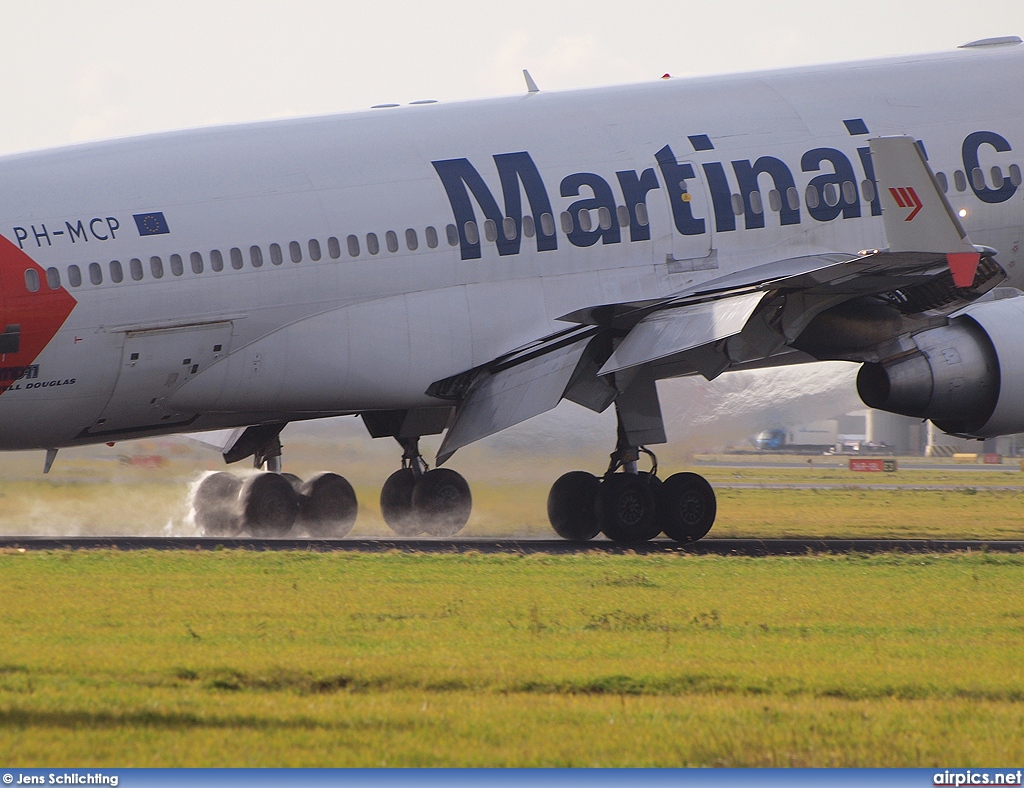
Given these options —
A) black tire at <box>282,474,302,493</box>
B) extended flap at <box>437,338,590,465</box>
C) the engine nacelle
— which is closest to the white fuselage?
extended flap at <box>437,338,590,465</box>

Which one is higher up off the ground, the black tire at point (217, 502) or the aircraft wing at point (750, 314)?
the aircraft wing at point (750, 314)

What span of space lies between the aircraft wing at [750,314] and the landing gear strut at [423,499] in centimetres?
325

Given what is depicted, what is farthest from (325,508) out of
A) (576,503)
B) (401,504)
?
(576,503)

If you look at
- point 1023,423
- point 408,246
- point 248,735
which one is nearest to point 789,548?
point 1023,423

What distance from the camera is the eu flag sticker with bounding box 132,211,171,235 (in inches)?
894

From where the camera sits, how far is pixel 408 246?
24.8 meters

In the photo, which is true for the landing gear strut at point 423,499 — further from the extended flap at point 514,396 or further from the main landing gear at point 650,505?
the main landing gear at point 650,505

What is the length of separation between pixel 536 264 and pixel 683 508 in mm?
4897

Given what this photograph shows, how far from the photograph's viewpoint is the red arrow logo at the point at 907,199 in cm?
2281

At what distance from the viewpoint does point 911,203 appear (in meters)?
22.9

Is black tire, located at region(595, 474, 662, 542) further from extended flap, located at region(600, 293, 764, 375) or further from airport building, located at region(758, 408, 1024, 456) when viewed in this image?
airport building, located at region(758, 408, 1024, 456)

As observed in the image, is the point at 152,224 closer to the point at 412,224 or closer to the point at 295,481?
the point at 412,224

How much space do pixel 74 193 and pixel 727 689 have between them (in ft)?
47.8

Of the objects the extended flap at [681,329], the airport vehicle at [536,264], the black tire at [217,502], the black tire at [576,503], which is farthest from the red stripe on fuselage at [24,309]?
the black tire at [576,503]
